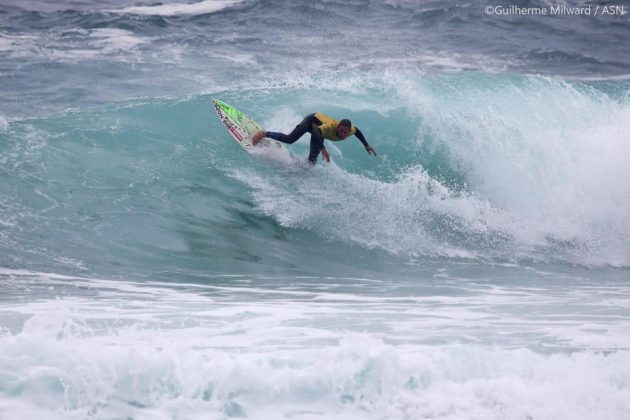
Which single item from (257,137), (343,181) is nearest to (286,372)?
(257,137)

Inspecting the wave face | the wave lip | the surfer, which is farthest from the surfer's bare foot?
the wave lip

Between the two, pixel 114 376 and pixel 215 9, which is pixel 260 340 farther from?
pixel 215 9

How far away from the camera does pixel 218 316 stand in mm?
5598

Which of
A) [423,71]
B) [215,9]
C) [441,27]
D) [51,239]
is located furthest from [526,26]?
[51,239]

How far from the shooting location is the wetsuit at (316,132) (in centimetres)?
873

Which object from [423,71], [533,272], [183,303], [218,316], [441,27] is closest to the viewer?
[218,316]

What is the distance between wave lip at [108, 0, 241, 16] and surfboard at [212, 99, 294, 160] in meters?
9.15

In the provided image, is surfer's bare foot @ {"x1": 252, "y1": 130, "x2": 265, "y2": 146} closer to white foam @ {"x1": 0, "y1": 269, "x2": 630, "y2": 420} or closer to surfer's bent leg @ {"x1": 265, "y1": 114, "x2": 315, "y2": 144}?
surfer's bent leg @ {"x1": 265, "y1": 114, "x2": 315, "y2": 144}

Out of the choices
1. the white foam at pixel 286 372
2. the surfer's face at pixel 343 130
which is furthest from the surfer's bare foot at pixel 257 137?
the white foam at pixel 286 372

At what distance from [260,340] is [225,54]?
11.9m

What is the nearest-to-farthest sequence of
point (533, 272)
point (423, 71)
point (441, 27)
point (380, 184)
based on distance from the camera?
point (533, 272) < point (380, 184) < point (423, 71) < point (441, 27)

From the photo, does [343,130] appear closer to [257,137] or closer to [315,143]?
[315,143]

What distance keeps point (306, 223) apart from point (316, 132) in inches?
45.1

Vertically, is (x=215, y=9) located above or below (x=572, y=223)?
above
